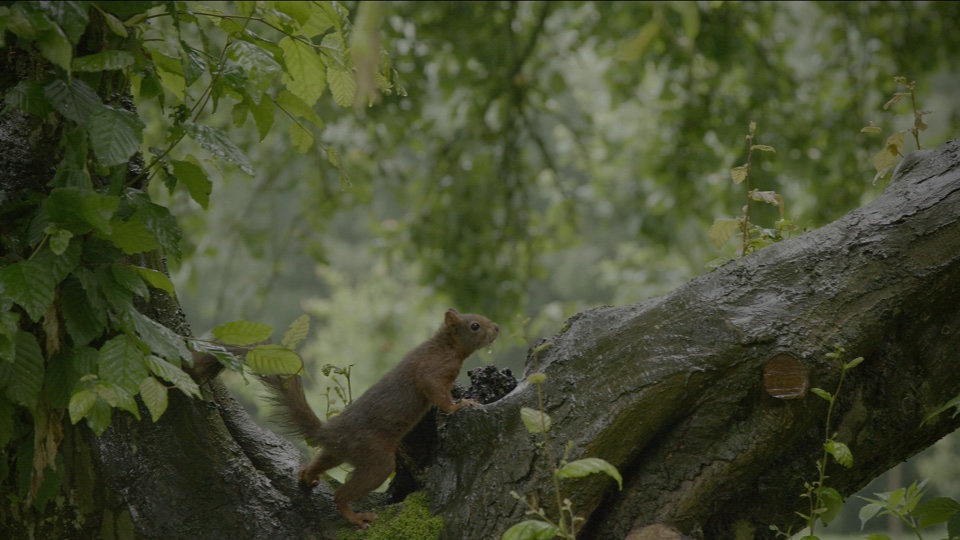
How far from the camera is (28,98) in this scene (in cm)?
170

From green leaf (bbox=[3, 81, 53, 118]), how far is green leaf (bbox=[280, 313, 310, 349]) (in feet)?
2.36

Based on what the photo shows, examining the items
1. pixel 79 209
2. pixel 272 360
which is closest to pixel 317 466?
pixel 272 360

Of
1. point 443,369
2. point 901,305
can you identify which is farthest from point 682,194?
point 901,305

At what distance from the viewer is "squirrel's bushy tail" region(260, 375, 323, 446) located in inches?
102

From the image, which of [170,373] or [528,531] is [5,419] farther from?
[528,531]

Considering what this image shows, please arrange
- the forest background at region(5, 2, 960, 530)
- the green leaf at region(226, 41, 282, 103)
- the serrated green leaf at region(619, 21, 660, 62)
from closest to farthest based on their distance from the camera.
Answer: the serrated green leaf at region(619, 21, 660, 62)
the green leaf at region(226, 41, 282, 103)
the forest background at region(5, 2, 960, 530)

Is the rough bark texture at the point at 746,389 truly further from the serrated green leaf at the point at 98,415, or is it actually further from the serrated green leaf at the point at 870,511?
the serrated green leaf at the point at 98,415

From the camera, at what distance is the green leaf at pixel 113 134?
1623 mm

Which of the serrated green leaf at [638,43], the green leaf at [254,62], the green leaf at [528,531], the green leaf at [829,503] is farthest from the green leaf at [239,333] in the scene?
the green leaf at [829,503]

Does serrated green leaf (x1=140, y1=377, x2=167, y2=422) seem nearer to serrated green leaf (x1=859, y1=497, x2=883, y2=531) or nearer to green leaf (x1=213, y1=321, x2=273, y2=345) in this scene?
green leaf (x1=213, y1=321, x2=273, y2=345)

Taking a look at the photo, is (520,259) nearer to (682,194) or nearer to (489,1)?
(682,194)

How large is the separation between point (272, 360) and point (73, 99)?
64cm

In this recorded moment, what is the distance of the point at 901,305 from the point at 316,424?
1568 millimetres

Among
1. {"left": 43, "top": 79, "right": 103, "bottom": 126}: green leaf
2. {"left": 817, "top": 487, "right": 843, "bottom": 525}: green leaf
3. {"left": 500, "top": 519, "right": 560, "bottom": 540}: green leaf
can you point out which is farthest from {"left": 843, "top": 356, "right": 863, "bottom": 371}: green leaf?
{"left": 43, "top": 79, "right": 103, "bottom": 126}: green leaf
